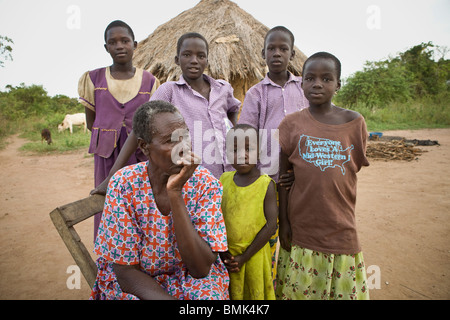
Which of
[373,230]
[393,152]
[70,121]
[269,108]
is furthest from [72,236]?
[70,121]

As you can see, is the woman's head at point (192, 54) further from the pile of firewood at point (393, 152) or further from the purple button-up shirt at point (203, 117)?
the pile of firewood at point (393, 152)

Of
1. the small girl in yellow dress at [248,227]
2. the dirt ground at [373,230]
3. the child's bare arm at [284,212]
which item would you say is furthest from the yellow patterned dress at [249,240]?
the dirt ground at [373,230]

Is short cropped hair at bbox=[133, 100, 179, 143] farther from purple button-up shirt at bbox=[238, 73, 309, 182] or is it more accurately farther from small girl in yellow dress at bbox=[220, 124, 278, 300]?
purple button-up shirt at bbox=[238, 73, 309, 182]

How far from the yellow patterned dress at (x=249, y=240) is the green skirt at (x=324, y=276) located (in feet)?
0.50

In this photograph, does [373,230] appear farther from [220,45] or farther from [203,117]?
[220,45]

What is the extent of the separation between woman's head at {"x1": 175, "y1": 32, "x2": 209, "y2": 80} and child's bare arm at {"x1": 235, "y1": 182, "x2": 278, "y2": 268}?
41.1 inches

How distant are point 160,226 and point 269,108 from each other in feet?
4.31

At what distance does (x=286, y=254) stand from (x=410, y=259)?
2.15 m

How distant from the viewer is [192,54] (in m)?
2.13

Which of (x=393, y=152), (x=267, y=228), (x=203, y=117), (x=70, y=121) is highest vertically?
(x=70, y=121)

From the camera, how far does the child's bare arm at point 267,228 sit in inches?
66.7
